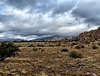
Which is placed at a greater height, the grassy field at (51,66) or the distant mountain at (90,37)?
the distant mountain at (90,37)

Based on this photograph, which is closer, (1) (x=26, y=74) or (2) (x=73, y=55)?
(1) (x=26, y=74)

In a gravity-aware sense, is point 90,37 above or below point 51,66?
above

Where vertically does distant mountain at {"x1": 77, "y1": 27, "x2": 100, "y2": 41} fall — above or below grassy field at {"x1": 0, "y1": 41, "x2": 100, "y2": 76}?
above

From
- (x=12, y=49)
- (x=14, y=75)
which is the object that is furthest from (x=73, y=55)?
(x=14, y=75)

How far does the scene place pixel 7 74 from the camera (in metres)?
14.1

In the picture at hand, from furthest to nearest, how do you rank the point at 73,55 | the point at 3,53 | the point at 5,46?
1. the point at 73,55
2. the point at 5,46
3. the point at 3,53

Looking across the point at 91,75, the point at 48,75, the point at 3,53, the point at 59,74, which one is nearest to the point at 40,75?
the point at 48,75

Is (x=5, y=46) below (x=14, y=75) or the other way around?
the other way around

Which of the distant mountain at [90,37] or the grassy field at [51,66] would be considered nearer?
the grassy field at [51,66]

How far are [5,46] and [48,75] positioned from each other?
13.4m

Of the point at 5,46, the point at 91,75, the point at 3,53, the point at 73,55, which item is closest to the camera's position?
the point at 91,75

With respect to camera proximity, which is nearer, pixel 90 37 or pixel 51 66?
pixel 51 66

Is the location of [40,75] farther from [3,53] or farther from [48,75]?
[3,53]

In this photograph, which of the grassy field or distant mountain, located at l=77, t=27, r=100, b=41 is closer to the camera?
the grassy field
